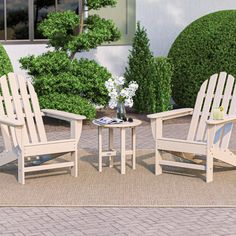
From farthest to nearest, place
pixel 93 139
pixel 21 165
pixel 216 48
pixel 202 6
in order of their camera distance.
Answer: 1. pixel 202 6
2. pixel 216 48
3. pixel 93 139
4. pixel 21 165

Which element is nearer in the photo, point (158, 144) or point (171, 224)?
point (171, 224)

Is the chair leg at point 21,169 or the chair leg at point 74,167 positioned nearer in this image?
the chair leg at point 21,169

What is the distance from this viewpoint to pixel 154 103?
12680mm

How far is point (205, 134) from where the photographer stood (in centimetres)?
895

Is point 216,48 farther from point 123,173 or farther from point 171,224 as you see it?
point 171,224

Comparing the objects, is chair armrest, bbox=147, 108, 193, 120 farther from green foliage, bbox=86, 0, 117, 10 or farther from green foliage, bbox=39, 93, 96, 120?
green foliage, bbox=86, 0, 117, 10

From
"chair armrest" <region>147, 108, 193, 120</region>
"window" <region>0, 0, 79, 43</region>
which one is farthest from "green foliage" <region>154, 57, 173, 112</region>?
"chair armrest" <region>147, 108, 193, 120</region>

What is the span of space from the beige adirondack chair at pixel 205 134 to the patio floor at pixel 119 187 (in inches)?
7.0

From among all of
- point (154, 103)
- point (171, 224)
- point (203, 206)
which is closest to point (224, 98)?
point (203, 206)

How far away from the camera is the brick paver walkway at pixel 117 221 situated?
625 cm

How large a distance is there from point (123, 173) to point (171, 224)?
2108 mm

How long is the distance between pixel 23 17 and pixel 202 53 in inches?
125

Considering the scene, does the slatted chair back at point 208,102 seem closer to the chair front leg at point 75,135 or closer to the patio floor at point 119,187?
the patio floor at point 119,187

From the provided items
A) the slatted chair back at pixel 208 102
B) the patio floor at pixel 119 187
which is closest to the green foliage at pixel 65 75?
the patio floor at pixel 119 187
